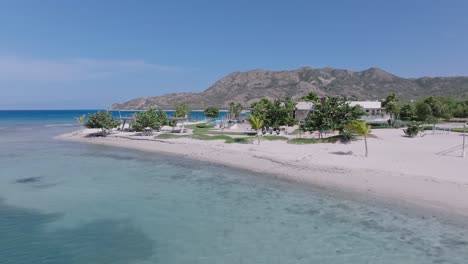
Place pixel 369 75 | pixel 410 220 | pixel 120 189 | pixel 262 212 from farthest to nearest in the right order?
pixel 369 75, pixel 120 189, pixel 262 212, pixel 410 220

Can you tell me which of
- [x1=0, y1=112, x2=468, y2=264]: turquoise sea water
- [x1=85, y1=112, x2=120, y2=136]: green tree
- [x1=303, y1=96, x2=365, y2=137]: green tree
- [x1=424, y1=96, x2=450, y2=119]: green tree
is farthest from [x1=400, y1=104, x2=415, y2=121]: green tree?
[x1=85, y1=112, x2=120, y2=136]: green tree

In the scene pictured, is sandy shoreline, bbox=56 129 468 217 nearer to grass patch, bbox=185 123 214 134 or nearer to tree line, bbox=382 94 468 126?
grass patch, bbox=185 123 214 134

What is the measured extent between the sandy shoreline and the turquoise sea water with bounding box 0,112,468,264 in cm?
184

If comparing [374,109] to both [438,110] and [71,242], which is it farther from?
[71,242]

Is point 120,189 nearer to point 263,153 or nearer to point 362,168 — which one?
point 263,153

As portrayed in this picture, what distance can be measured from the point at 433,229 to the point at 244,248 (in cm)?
717

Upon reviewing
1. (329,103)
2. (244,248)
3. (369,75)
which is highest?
(369,75)

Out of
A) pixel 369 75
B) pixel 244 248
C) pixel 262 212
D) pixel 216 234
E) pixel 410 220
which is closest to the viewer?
pixel 244 248

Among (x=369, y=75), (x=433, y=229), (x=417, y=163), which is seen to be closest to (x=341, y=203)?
(x=433, y=229)

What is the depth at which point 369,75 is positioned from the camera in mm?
181875

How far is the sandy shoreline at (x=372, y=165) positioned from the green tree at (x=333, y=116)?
3136mm

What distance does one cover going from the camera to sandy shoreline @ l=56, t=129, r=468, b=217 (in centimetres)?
1575

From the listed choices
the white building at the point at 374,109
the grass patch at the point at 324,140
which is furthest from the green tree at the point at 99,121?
the white building at the point at 374,109

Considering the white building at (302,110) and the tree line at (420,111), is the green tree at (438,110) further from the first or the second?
the white building at (302,110)
